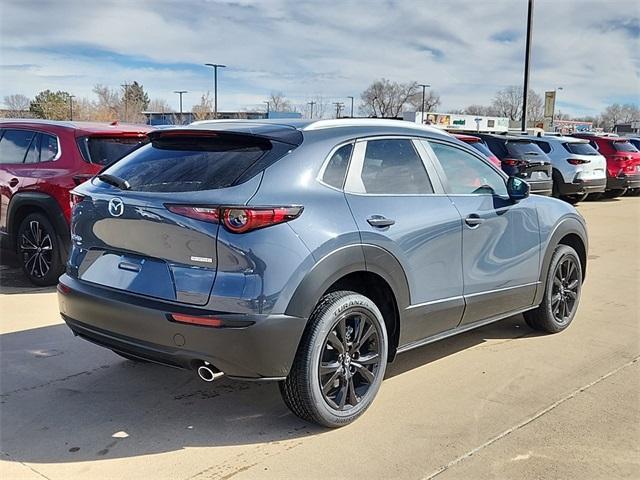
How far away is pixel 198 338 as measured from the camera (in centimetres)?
315

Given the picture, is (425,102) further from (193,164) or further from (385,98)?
(193,164)

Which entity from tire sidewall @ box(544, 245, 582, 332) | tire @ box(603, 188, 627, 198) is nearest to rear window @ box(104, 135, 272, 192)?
tire sidewall @ box(544, 245, 582, 332)

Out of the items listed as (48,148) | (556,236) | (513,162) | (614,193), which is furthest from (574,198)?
(48,148)

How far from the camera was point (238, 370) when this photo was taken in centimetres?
321

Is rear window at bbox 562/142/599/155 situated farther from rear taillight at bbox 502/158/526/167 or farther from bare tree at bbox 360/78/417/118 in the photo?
bare tree at bbox 360/78/417/118

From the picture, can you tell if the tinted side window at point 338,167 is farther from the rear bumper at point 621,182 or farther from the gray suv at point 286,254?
the rear bumper at point 621,182

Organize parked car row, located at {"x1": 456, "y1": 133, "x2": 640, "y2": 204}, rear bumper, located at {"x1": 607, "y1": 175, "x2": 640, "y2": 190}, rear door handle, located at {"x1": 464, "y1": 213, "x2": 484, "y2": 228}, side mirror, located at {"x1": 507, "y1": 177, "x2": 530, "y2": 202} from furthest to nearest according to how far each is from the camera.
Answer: rear bumper, located at {"x1": 607, "y1": 175, "x2": 640, "y2": 190}
parked car row, located at {"x1": 456, "y1": 133, "x2": 640, "y2": 204}
side mirror, located at {"x1": 507, "y1": 177, "x2": 530, "y2": 202}
rear door handle, located at {"x1": 464, "y1": 213, "x2": 484, "y2": 228}

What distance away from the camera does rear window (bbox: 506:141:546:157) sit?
13.5 metres

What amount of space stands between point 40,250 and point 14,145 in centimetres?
131

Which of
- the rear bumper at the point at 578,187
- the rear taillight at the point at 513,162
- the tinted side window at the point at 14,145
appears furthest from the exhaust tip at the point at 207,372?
the rear bumper at the point at 578,187

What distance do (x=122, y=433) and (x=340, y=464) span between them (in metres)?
1.21

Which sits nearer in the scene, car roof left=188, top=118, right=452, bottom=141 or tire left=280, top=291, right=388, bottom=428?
tire left=280, top=291, right=388, bottom=428

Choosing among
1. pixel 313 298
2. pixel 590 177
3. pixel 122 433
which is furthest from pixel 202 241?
pixel 590 177

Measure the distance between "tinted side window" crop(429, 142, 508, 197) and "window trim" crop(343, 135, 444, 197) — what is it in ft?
0.49
